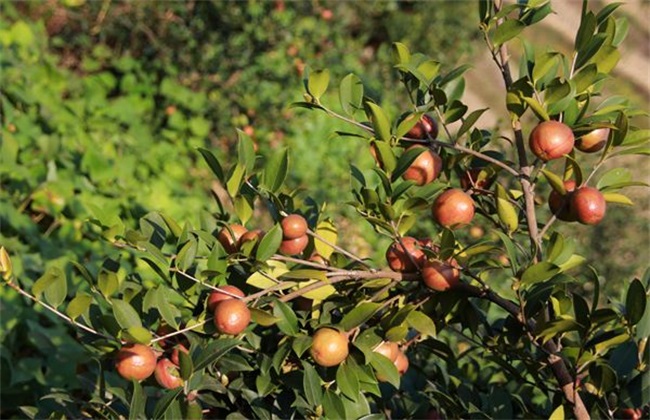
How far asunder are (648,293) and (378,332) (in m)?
0.41

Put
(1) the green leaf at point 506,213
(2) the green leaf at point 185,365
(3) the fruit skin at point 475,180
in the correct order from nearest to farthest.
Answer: (2) the green leaf at point 185,365, (1) the green leaf at point 506,213, (3) the fruit skin at point 475,180

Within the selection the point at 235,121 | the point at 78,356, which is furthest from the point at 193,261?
the point at 235,121

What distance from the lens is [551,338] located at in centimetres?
130

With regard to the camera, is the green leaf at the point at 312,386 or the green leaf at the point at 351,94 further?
the green leaf at the point at 351,94

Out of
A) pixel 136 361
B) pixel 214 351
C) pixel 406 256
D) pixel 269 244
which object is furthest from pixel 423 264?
pixel 136 361

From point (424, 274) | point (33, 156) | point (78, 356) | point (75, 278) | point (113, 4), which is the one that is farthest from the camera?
point (113, 4)

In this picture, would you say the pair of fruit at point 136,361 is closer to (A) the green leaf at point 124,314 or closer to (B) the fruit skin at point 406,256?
(A) the green leaf at point 124,314

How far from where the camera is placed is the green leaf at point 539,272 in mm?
1157

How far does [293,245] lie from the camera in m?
1.26

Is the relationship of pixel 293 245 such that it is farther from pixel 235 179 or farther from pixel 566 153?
pixel 566 153

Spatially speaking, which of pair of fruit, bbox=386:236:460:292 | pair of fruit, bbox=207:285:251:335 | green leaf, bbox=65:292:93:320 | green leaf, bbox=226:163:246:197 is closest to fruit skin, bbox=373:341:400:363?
pair of fruit, bbox=386:236:460:292

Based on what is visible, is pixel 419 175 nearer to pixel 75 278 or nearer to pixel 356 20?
pixel 75 278

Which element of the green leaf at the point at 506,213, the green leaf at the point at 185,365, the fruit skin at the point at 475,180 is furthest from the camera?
the fruit skin at the point at 475,180

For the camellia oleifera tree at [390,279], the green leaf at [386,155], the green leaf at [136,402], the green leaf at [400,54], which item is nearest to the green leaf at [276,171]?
the camellia oleifera tree at [390,279]
